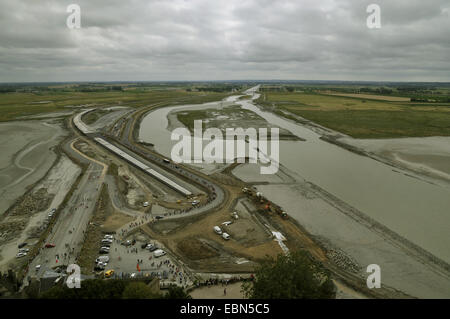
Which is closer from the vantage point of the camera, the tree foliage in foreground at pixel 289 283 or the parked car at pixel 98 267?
the tree foliage in foreground at pixel 289 283

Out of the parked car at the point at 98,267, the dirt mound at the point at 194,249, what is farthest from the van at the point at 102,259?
the dirt mound at the point at 194,249

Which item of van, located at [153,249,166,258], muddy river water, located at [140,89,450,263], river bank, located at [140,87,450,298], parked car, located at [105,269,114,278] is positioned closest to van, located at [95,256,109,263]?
parked car, located at [105,269,114,278]

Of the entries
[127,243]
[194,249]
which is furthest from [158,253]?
[127,243]

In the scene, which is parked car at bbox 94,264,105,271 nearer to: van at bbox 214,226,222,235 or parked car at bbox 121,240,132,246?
parked car at bbox 121,240,132,246

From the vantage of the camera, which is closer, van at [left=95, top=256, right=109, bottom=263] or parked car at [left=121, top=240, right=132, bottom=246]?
van at [left=95, top=256, right=109, bottom=263]

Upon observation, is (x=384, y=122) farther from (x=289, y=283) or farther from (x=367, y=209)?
(x=289, y=283)

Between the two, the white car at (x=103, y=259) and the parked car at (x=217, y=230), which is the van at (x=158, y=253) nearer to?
the white car at (x=103, y=259)

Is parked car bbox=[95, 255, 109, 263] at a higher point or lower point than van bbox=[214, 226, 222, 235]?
lower
